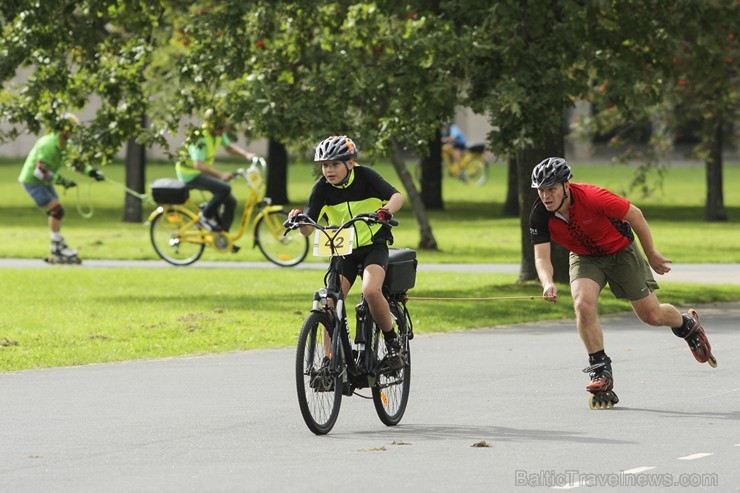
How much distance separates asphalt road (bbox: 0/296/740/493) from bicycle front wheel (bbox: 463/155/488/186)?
3843cm

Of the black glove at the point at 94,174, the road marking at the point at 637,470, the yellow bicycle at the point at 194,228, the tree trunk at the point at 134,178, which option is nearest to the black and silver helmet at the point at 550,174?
the road marking at the point at 637,470

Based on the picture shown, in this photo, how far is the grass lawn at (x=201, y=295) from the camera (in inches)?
524

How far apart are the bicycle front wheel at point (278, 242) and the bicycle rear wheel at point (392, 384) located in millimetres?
11429

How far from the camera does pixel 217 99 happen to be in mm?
16922

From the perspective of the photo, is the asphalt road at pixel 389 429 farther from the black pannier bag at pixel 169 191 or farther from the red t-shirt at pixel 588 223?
the black pannier bag at pixel 169 191

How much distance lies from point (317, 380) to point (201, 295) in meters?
9.13

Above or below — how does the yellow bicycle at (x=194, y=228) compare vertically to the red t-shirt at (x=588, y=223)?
below

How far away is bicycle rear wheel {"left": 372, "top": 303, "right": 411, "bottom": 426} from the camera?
8906 millimetres

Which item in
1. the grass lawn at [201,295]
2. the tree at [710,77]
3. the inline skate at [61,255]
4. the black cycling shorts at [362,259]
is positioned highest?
the tree at [710,77]

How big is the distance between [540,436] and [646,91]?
376 inches

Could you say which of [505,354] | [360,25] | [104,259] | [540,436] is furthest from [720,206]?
[540,436]

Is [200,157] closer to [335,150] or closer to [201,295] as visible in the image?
[201,295]

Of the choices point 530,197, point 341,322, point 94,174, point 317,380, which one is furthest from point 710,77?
point 317,380

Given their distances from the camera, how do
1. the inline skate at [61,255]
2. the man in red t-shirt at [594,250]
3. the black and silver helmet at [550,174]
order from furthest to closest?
1. the inline skate at [61,255]
2. the man in red t-shirt at [594,250]
3. the black and silver helmet at [550,174]
